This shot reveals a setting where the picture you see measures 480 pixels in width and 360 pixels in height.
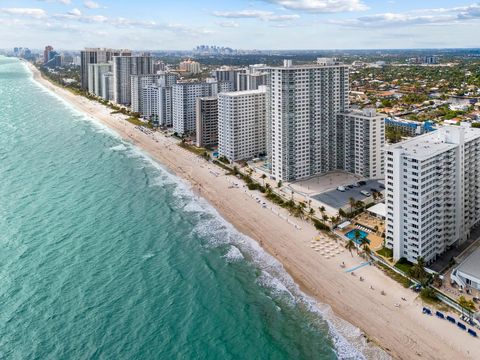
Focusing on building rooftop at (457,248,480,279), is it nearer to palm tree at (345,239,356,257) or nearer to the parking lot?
palm tree at (345,239,356,257)

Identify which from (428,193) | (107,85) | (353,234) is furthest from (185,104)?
(107,85)

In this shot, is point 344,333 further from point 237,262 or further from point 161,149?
point 161,149

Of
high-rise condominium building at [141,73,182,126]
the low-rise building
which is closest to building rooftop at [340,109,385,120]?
the low-rise building

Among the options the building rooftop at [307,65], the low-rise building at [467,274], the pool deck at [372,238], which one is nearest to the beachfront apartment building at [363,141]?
the building rooftop at [307,65]

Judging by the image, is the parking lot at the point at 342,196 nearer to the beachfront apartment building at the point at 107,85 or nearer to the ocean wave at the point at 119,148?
the ocean wave at the point at 119,148

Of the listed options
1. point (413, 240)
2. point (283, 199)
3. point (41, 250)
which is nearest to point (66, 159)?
point (41, 250)

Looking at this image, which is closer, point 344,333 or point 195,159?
point 344,333

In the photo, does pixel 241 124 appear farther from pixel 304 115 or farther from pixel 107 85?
pixel 107 85
